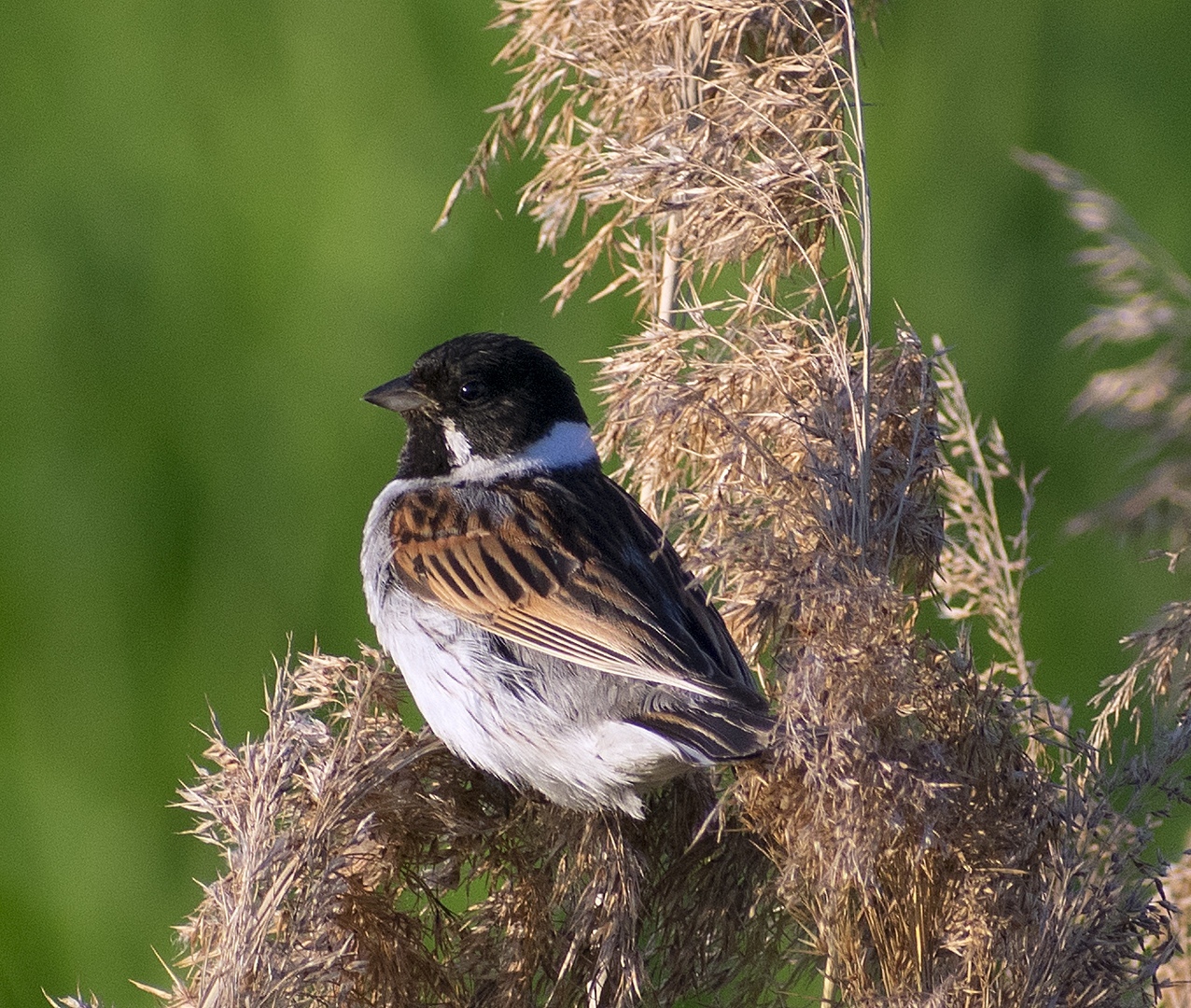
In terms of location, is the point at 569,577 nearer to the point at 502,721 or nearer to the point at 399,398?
the point at 502,721

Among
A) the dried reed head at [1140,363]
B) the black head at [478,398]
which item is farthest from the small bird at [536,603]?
the dried reed head at [1140,363]

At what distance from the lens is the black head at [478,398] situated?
297cm

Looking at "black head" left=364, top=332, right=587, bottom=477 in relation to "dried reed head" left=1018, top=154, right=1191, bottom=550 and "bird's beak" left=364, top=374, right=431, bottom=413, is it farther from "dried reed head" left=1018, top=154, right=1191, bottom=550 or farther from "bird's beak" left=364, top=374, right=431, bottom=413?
"dried reed head" left=1018, top=154, right=1191, bottom=550

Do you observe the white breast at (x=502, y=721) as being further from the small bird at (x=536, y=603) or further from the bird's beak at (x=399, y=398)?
the bird's beak at (x=399, y=398)

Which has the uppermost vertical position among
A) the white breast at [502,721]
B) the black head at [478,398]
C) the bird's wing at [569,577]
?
the black head at [478,398]

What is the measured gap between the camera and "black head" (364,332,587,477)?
2971mm

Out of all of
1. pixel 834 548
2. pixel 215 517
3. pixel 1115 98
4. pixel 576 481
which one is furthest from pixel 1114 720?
pixel 1115 98

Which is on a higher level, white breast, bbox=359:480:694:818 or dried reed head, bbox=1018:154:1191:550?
dried reed head, bbox=1018:154:1191:550

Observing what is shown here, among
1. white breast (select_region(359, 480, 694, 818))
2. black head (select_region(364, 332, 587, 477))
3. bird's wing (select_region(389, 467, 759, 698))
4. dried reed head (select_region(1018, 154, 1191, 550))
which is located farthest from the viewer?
black head (select_region(364, 332, 587, 477))

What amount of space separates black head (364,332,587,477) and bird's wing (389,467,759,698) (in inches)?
4.3

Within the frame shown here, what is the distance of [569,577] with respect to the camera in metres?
2.61

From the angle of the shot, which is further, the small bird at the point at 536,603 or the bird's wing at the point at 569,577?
the bird's wing at the point at 569,577

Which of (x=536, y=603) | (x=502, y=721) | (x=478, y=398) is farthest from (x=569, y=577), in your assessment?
(x=478, y=398)

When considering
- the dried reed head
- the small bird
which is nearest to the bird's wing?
the small bird
